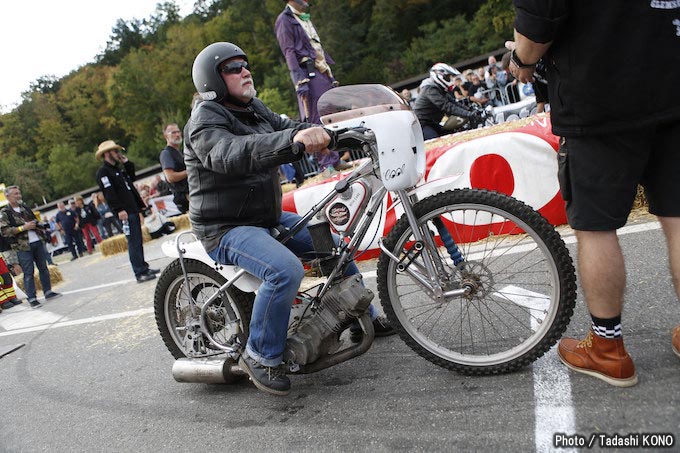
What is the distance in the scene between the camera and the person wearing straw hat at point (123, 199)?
7355mm

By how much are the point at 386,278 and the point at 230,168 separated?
3.25 feet

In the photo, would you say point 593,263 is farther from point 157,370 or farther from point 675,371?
point 157,370

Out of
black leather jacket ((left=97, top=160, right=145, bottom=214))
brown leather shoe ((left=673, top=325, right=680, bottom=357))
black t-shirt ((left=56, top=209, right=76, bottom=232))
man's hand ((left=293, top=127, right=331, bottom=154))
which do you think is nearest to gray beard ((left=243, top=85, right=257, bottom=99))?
man's hand ((left=293, top=127, right=331, bottom=154))

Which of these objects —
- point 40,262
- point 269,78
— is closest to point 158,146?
point 269,78

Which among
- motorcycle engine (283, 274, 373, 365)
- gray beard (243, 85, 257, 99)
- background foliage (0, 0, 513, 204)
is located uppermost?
background foliage (0, 0, 513, 204)

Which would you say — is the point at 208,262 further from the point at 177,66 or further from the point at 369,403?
the point at 177,66

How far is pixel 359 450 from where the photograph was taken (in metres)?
2.38

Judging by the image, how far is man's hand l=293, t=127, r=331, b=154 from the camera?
246 cm

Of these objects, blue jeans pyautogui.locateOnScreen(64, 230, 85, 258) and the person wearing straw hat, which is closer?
the person wearing straw hat

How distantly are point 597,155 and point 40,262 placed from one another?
904 centimetres

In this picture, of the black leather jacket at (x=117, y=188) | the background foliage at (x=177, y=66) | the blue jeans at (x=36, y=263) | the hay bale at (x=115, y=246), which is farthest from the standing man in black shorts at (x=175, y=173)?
the background foliage at (x=177, y=66)

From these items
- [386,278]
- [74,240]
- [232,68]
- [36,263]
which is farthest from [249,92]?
[74,240]

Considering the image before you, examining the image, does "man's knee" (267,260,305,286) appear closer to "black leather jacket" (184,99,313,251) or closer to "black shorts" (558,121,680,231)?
"black leather jacket" (184,99,313,251)

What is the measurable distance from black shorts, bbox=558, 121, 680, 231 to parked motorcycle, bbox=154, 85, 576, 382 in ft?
0.88
